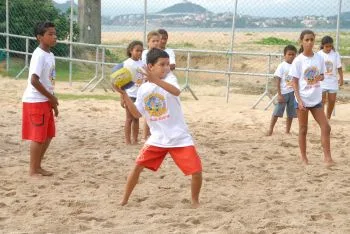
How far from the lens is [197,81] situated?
57.7 ft

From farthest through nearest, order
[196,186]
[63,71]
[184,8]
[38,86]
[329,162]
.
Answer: [63,71] < [184,8] < [329,162] < [38,86] < [196,186]

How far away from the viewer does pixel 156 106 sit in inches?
197

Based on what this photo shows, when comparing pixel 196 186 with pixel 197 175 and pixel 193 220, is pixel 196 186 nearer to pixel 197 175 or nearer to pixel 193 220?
pixel 197 175

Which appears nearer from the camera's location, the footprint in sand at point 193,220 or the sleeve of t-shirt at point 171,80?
the footprint in sand at point 193,220

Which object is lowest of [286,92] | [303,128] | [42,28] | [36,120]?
[303,128]

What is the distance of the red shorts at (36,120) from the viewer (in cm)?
608

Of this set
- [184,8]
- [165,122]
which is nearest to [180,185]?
[165,122]

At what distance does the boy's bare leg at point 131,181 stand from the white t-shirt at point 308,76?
2.40 meters

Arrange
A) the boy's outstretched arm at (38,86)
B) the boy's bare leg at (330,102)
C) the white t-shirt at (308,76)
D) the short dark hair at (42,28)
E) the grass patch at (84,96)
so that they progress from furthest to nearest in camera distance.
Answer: the grass patch at (84,96) < the boy's bare leg at (330,102) < the white t-shirt at (308,76) < the short dark hair at (42,28) < the boy's outstretched arm at (38,86)

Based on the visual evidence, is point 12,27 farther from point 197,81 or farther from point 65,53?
point 197,81

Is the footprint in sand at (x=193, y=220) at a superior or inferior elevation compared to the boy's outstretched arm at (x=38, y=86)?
inferior

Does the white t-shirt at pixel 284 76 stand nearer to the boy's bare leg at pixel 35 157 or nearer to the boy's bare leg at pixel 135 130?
the boy's bare leg at pixel 135 130

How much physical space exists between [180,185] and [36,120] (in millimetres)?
1449

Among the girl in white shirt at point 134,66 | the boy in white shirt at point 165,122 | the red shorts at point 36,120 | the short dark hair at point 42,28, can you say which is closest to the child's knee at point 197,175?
the boy in white shirt at point 165,122
